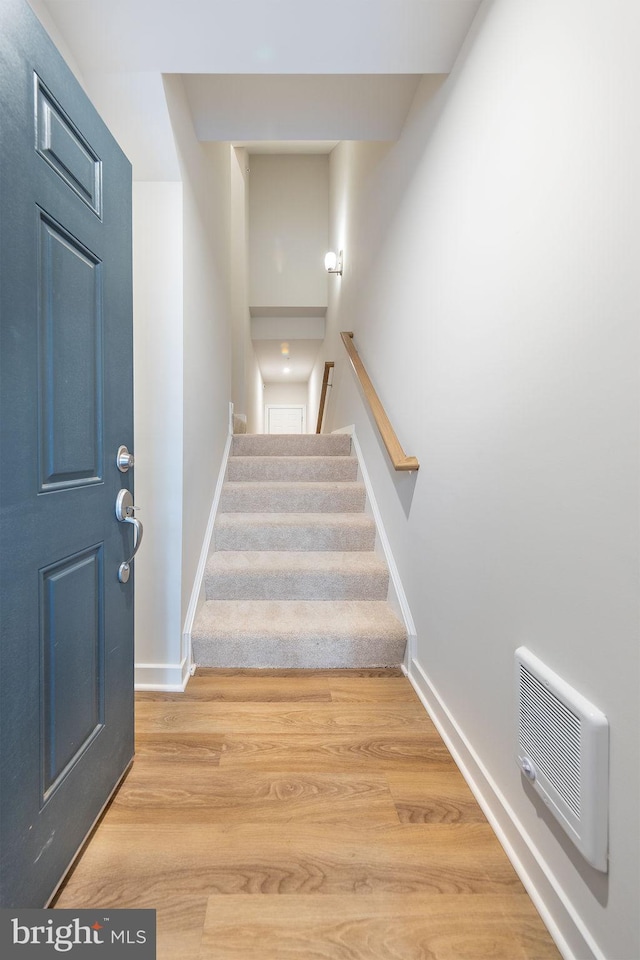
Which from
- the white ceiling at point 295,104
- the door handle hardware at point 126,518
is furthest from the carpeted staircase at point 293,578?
the white ceiling at point 295,104

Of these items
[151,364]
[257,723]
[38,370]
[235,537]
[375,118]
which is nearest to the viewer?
[38,370]

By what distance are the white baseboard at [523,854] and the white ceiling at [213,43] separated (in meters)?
2.21

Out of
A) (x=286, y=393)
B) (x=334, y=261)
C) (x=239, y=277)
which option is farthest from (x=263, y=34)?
(x=286, y=393)

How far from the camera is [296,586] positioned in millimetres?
2170

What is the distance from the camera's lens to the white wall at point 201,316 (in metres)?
1.79

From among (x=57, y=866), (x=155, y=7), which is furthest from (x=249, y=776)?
(x=155, y=7)

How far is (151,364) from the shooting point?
174cm

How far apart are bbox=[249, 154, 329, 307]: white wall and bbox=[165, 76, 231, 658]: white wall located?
82.2 inches

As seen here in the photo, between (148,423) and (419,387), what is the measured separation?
Result: 1141mm

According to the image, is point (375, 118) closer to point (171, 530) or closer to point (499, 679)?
point (171, 530)

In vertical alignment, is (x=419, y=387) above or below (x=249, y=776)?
above

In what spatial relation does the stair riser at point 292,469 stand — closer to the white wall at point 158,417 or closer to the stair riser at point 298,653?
the white wall at point 158,417

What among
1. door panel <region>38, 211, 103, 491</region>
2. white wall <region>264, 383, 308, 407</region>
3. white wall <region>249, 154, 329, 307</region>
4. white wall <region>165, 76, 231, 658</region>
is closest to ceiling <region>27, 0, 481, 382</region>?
white wall <region>165, 76, 231, 658</region>

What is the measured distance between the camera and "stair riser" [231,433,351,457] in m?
3.25
